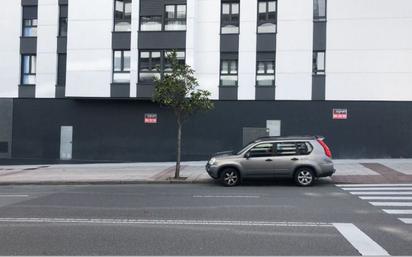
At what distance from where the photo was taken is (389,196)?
11.9 meters

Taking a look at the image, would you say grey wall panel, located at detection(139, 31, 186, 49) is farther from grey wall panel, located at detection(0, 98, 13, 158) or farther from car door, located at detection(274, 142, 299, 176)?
car door, located at detection(274, 142, 299, 176)

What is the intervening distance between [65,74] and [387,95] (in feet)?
60.8

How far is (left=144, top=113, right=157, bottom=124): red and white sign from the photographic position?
990 inches

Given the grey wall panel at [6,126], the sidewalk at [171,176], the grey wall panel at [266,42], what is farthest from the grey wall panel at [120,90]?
the grey wall panel at [266,42]

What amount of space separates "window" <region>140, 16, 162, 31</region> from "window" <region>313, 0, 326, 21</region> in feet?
28.3

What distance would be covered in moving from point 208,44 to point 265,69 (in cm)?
353

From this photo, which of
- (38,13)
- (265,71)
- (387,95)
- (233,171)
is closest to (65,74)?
(38,13)

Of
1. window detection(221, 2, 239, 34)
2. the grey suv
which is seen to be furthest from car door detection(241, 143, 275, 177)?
window detection(221, 2, 239, 34)

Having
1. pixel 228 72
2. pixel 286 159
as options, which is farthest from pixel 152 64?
pixel 286 159

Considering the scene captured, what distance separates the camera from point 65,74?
26406 mm

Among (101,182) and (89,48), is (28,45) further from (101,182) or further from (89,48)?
(101,182)

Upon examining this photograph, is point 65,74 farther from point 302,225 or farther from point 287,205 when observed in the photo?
point 302,225

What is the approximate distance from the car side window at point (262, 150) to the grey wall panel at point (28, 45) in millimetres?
17594

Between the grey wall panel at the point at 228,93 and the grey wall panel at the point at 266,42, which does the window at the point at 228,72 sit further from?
the grey wall panel at the point at 266,42
